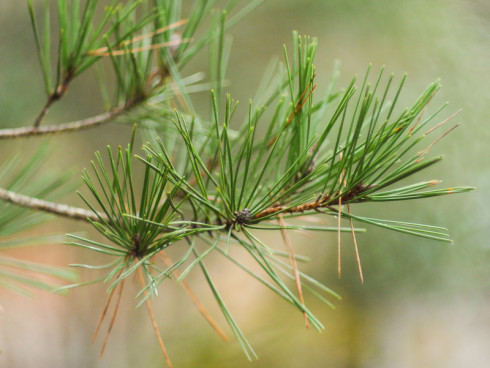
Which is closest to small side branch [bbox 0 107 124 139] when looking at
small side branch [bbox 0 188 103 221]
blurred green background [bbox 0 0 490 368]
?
small side branch [bbox 0 188 103 221]

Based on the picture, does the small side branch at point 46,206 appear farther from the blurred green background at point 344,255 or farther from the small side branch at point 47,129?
the blurred green background at point 344,255

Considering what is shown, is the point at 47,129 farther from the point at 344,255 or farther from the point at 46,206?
the point at 344,255

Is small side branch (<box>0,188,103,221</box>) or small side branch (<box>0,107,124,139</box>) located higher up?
small side branch (<box>0,107,124,139</box>)

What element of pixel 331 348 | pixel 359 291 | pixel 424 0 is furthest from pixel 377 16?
pixel 331 348

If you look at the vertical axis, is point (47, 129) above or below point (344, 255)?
above

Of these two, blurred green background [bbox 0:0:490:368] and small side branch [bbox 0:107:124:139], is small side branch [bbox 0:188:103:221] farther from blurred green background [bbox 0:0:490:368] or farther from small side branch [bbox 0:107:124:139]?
blurred green background [bbox 0:0:490:368]

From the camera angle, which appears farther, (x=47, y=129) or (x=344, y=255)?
(x=344, y=255)

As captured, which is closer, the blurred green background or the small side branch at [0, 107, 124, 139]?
the small side branch at [0, 107, 124, 139]

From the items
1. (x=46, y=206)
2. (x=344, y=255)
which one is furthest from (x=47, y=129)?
(x=344, y=255)

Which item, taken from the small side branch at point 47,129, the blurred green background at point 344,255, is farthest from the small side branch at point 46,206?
the blurred green background at point 344,255

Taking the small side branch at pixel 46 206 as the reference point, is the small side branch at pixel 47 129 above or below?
above
